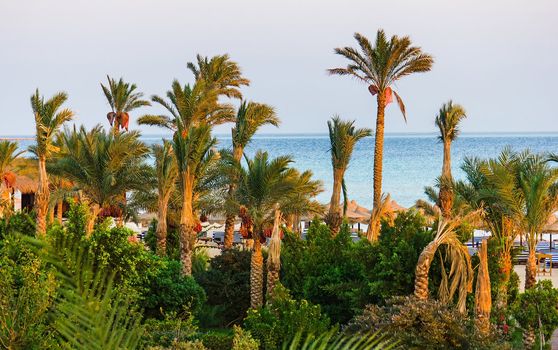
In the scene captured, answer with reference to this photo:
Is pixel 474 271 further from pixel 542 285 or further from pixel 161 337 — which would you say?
pixel 161 337

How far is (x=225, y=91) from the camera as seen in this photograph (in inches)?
1372

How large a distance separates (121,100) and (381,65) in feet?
51.7

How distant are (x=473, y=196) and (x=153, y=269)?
Result: 30.1ft

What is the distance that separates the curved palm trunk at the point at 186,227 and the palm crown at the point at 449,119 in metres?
11.3

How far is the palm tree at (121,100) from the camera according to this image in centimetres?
4072

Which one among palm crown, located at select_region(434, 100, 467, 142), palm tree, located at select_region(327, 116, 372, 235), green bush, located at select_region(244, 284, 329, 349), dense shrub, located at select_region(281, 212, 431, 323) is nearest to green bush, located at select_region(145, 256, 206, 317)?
dense shrub, located at select_region(281, 212, 431, 323)

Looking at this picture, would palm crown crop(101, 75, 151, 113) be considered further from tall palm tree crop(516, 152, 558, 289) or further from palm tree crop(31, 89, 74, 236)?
tall palm tree crop(516, 152, 558, 289)

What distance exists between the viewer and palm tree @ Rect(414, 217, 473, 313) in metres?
17.0

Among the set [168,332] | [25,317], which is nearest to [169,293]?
[168,332]

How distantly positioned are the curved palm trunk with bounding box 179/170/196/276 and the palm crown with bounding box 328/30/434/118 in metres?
9.20

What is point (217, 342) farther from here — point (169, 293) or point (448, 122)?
point (448, 122)

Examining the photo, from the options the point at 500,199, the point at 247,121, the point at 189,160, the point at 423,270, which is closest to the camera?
the point at 423,270

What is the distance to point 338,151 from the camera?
28625 mm

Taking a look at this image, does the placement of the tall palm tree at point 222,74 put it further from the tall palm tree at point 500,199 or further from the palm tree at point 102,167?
the tall palm tree at point 500,199
